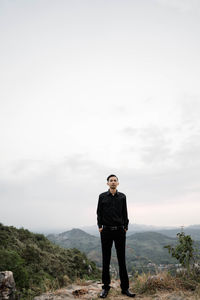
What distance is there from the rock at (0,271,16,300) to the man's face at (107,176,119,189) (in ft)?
10.2

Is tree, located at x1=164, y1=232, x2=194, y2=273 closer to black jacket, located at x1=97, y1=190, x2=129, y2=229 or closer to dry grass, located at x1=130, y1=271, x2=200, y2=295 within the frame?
dry grass, located at x1=130, y1=271, x2=200, y2=295

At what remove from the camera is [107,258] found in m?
5.28

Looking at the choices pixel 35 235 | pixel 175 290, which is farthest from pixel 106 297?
pixel 35 235

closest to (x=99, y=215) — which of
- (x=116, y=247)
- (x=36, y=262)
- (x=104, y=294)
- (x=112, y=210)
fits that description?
(x=112, y=210)

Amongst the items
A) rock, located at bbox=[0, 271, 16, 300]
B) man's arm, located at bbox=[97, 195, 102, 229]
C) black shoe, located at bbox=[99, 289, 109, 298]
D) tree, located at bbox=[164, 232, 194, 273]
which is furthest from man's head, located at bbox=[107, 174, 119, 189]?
rock, located at bbox=[0, 271, 16, 300]

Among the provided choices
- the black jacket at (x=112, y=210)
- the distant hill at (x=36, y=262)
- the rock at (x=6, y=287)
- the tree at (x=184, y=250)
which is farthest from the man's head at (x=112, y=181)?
the distant hill at (x=36, y=262)

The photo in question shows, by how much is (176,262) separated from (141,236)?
209m

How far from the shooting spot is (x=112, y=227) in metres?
5.12

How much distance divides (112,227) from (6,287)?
269 cm

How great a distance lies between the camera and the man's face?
5309 mm

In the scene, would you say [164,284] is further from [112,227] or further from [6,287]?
[6,287]

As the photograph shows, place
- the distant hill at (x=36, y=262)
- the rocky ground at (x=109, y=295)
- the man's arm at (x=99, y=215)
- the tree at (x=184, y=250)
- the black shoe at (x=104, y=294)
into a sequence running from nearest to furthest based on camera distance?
the rocky ground at (x=109, y=295)
the black shoe at (x=104, y=294)
the man's arm at (x=99, y=215)
the tree at (x=184, y=250)
the distant hill at (x=36, y=262)

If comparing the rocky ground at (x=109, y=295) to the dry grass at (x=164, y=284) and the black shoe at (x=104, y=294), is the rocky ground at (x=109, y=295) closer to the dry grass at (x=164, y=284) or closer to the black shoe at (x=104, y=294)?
the black shoe at (x=104, y=294)

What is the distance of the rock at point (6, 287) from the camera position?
194 inches
